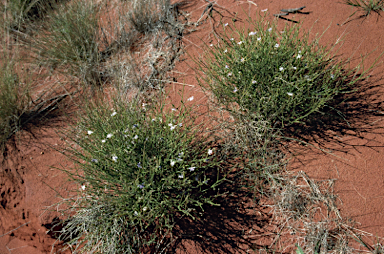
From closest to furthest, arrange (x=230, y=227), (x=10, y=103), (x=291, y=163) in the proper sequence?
(x=230, y=227)
(x=291, y=163)
(x=10, y=103)

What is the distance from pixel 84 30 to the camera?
3.70 metres

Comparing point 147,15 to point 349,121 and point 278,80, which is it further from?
point 349,121

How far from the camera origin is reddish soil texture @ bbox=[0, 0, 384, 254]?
2105mm

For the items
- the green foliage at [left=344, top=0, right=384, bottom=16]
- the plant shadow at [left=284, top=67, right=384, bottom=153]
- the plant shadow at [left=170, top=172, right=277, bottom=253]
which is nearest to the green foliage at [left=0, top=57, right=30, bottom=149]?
the plant shadow at [left=170, top=172, right=277, bottom=253]

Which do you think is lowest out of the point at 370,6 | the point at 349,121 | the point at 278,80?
the point at 349,121

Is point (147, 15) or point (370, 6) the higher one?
point (147, 15)

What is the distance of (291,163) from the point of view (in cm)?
229

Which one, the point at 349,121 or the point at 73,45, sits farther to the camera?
the point at 73,45

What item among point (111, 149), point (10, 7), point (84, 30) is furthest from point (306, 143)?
point (10, 7)

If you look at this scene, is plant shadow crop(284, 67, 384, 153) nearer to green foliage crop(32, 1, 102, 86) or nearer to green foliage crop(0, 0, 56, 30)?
green foliage crop(32, 1, 102, 86)

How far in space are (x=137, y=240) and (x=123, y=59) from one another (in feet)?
7.95

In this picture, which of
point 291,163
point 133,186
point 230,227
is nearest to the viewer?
point 133,186

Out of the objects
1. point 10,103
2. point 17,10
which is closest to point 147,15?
point 10,103

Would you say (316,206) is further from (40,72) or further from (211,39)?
(40,72)
